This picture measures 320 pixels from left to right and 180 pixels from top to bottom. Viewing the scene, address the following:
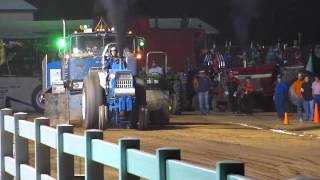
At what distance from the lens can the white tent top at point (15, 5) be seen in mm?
44281

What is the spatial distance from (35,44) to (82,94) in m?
16.1

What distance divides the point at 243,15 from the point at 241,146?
34788 mm

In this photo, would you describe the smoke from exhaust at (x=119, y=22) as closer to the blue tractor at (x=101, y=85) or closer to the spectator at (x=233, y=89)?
the blue tractor at (x=101, y=85)

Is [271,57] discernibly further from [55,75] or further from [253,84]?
[55,75]

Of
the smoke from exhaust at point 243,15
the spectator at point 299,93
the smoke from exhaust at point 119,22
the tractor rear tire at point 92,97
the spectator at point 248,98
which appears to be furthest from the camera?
the smoke from exhaust at point 243,15

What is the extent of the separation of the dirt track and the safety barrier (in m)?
4.31

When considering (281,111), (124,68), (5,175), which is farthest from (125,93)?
(5,175)

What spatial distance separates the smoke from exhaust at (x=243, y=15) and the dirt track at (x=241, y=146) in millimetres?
25296

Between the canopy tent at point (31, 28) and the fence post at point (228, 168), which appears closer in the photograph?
the fence post at point (228, 168)

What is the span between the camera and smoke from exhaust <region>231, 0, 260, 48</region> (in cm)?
4906

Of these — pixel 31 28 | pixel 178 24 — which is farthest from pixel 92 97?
pixel 178 24

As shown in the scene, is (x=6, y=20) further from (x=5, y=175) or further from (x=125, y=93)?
(x=5, y=175)

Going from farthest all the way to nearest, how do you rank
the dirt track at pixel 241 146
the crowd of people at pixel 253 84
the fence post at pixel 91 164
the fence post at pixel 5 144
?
the crowd of people at pixel 253 84
the dirt track at pixel 241 146
the fence post at pixel 5 144
the fence post at pixel 91 164

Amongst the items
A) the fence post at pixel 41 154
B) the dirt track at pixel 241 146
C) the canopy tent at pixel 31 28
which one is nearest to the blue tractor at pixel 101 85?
the dirt track at pixel 241 146
